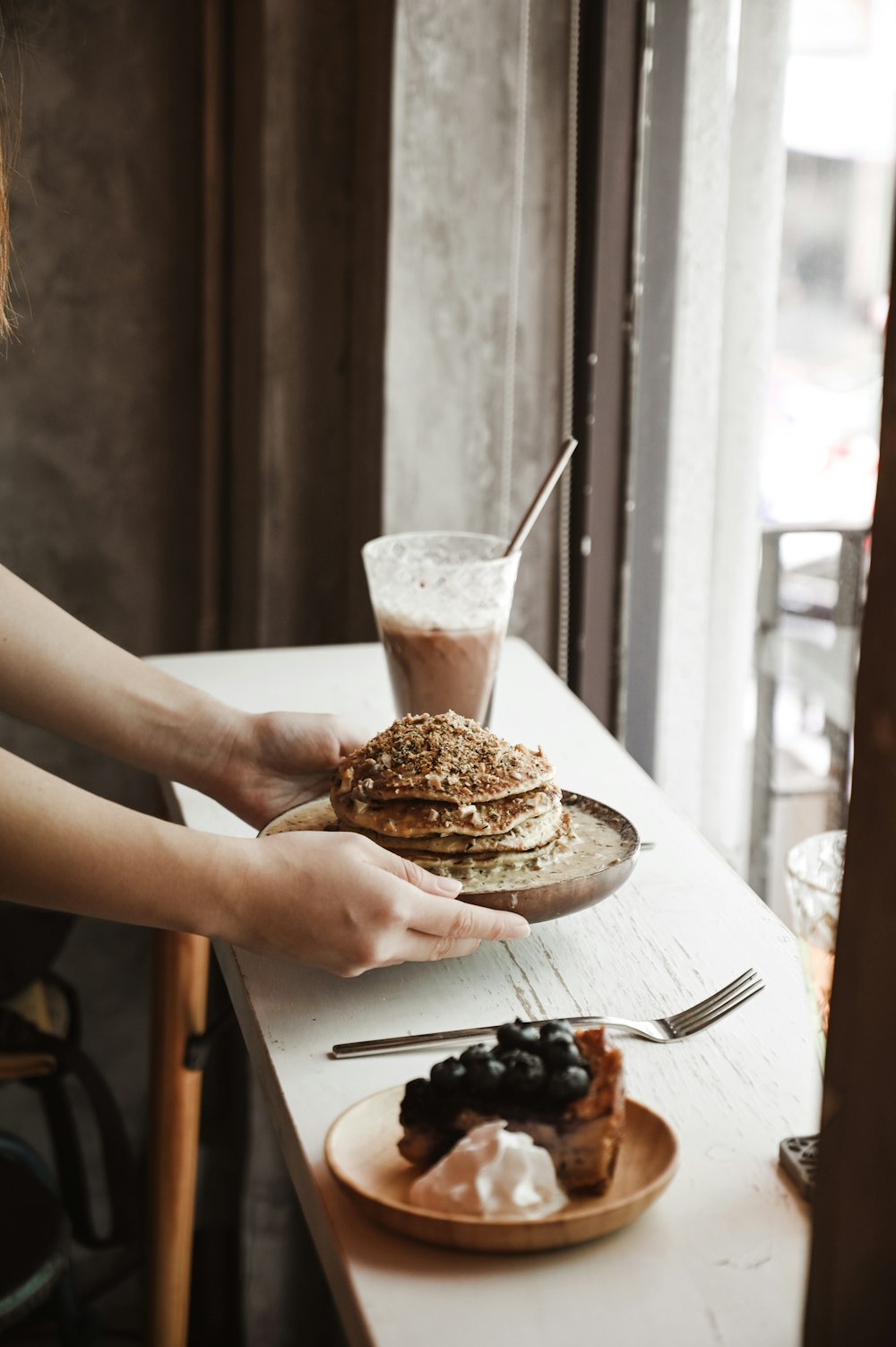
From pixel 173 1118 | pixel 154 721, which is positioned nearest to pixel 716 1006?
pixel 154 721

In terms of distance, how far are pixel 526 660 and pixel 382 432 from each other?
0.45 metres

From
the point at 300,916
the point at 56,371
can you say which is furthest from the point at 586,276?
the point at 300,916

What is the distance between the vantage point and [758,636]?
2.25m

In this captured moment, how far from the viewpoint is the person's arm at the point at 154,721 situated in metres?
1.24

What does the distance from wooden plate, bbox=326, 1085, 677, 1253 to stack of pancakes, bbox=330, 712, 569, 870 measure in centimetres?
25

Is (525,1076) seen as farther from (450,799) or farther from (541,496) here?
(541,496)

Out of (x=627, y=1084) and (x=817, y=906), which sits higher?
(x=817, y=906)

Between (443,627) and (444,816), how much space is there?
43cm

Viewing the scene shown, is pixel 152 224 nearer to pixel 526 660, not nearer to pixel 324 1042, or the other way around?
pixel 526 660

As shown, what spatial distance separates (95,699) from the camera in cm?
127

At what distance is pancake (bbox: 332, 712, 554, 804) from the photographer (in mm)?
992

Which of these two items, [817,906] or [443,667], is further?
[443,667]

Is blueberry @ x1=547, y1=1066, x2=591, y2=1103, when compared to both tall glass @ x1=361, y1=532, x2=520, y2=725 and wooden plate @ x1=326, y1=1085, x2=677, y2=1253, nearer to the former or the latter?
wooden plate @ x1=326, y1=1085, x2=677, y2=1253

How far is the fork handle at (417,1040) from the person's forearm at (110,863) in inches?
4.7
